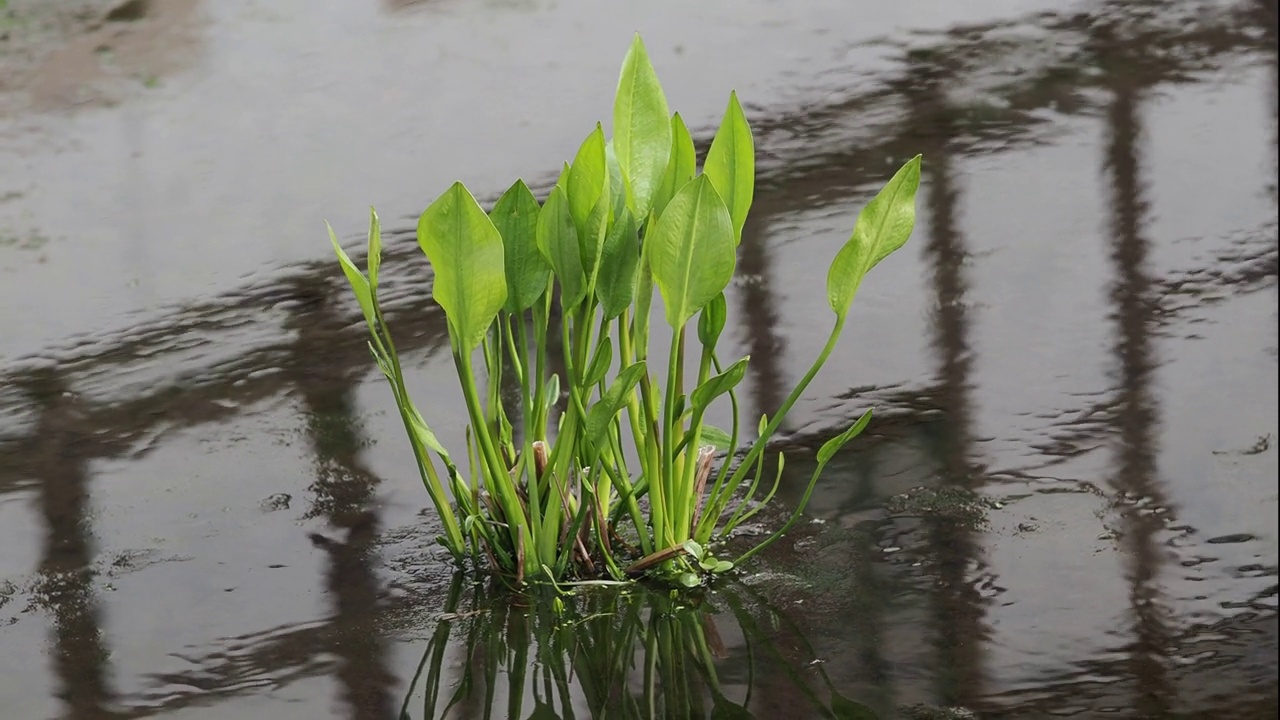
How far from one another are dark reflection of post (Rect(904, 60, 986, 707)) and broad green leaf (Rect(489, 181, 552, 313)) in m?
0.76

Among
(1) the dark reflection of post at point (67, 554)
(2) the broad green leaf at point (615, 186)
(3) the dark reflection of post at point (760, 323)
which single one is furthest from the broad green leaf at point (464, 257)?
(3) the dark reflection of post at point (760, 323)

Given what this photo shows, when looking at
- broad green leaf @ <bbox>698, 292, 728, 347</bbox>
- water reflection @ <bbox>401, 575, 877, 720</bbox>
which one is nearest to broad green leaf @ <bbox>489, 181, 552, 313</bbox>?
broad green leaf @ <bbox>698, 292, 728, 347</bbox>

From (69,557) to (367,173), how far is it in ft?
5.67

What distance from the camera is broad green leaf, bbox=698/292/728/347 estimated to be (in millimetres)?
2084

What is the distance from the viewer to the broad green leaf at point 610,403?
1.95m

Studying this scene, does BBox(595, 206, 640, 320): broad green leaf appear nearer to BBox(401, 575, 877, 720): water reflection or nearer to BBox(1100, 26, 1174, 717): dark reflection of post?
BBox(401, 575, 877, 720): water reflection

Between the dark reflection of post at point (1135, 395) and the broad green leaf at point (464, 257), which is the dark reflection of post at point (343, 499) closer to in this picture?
the broad green leaf at point (464, 257)

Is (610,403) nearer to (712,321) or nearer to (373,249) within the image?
(712,321)

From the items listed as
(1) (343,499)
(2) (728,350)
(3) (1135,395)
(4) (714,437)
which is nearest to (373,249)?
(4) (714,437)

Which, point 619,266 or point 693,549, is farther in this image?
point 693,549

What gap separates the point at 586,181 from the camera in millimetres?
1947

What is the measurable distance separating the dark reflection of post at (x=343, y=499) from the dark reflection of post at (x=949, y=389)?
2.57ft

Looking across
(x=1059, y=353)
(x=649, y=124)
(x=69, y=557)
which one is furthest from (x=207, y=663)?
(x=1059, y=353)

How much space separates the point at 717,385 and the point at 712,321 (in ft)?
0.44
